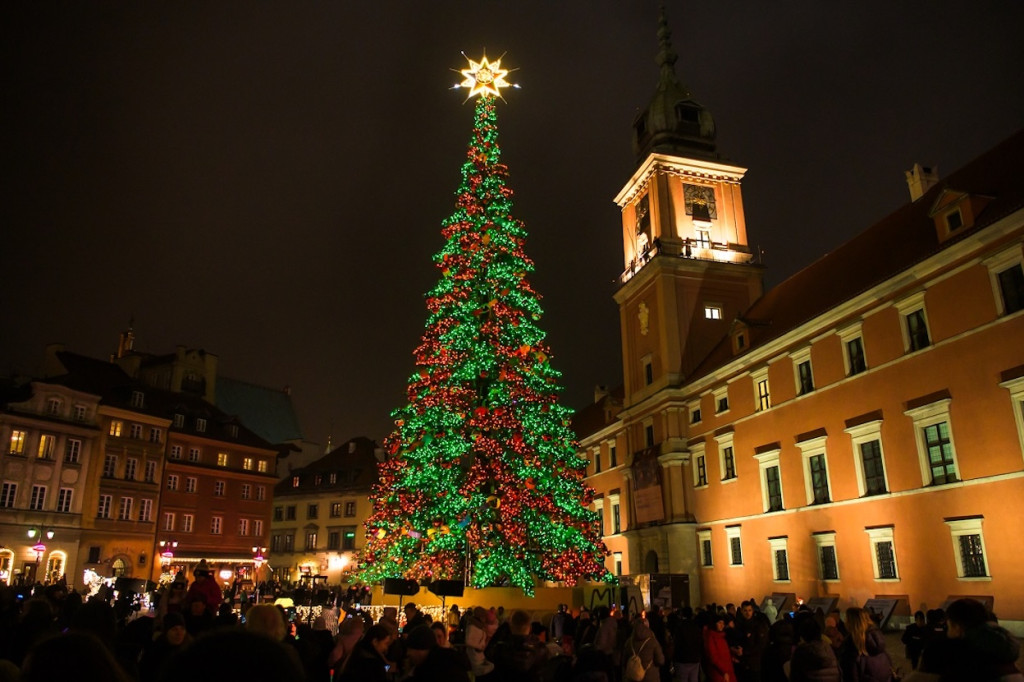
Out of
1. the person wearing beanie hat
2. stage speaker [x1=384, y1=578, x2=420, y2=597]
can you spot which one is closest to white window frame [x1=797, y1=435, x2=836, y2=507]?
stage speaker [x1=384, y1=578, x2=420, y2=597]

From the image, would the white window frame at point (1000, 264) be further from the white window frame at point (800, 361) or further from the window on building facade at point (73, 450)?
the window on building facade at point (73, 450)

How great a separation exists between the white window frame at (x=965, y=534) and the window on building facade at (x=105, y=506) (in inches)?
1586

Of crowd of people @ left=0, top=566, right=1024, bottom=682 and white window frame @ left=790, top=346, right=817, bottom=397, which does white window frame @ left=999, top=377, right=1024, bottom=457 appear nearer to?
white window frame @ left=790, top=346, right=817, bottom=397

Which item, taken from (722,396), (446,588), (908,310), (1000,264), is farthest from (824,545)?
(446,588)

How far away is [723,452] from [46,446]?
34.3 meters

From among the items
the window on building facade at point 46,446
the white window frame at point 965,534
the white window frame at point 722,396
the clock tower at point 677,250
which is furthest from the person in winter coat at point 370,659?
the window on building facade at point 46,446

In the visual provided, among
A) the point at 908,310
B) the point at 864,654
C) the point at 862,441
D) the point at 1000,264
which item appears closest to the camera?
the point at 864,654

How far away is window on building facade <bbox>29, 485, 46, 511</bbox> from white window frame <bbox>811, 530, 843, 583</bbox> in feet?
120

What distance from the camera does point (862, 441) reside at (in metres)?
25.0

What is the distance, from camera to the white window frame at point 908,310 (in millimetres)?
22750

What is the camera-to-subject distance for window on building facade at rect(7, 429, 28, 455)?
36300 mm

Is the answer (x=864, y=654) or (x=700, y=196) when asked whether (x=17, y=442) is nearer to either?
(x=700, y=196)

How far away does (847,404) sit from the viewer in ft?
84.7

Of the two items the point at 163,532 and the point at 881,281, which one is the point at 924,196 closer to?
the point at 881,281
